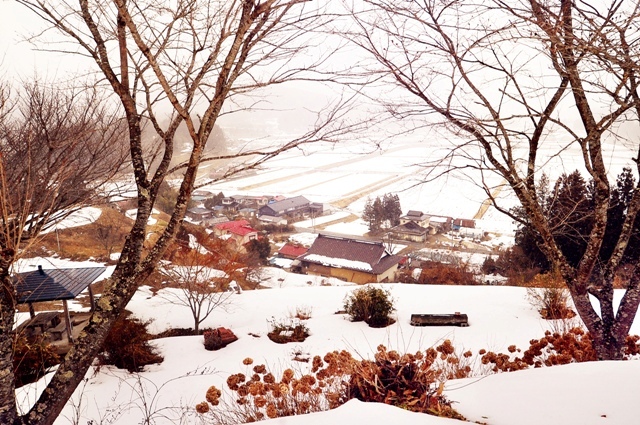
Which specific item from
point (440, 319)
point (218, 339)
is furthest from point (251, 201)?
point (440, 319)

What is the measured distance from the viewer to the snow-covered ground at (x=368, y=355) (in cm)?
204

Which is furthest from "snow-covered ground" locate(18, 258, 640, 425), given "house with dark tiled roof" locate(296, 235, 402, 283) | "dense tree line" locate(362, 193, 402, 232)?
"dense tree line" locate(362, 193, 402, 232)

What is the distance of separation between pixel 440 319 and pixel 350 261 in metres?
13.5

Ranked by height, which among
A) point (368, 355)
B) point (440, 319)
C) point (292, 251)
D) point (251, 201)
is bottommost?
point (292, 251)

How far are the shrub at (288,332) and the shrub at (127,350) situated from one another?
1966mm

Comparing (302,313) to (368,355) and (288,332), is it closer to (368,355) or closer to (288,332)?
(288,332)

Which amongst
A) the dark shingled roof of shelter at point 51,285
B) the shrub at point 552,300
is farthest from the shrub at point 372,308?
the dark shingled roof of shelter at point 51,285

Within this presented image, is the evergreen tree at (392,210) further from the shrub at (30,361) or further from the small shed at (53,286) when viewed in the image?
the shrub at (30,361)

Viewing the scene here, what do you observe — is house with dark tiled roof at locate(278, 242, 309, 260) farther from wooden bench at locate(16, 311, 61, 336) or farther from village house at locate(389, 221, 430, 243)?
wooden bench at locate(16, 311, 61, 336)

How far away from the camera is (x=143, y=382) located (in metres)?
5.36

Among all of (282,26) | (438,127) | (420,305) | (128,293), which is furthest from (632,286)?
(420,305)

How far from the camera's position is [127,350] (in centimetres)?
588

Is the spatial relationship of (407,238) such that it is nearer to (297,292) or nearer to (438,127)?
(297,292)

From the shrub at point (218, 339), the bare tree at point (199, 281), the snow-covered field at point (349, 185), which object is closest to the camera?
the shrub at point (218, 339)
